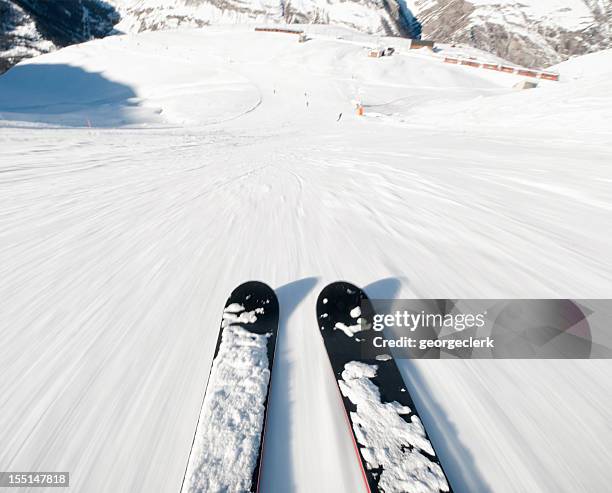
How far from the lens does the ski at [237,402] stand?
1.13 m

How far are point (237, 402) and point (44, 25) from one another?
4325 inches

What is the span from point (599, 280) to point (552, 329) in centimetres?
88

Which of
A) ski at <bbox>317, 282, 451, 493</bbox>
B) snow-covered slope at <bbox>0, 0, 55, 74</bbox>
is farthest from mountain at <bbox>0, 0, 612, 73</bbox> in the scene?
ski at <bbox>317, 282, 451, 493</bbox>

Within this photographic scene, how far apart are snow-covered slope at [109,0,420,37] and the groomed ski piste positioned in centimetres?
10328

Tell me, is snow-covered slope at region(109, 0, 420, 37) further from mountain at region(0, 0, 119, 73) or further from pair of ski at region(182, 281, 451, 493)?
pair of ski at region(182, 281, 451, 493)

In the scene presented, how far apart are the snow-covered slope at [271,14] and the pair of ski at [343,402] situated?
351 ft

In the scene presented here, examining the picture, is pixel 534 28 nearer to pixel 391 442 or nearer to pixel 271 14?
pixel 271 14

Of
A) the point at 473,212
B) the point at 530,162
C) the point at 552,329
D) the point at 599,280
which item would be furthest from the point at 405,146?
the point at 552,329

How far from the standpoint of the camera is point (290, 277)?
2367mm

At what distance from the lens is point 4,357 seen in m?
1.68

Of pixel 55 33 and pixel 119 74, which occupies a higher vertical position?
pixel 55 33

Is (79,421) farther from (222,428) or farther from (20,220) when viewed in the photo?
(20,220)

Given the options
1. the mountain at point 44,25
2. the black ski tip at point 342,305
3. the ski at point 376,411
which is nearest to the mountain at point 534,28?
the black ski tip at point 342,305

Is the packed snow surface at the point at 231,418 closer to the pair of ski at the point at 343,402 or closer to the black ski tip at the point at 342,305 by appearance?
the pair of ski at the point at 343,402
